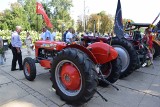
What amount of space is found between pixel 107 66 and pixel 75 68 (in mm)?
1426

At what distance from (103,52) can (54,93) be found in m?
1.53

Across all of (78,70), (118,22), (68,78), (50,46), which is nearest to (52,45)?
(50,46)

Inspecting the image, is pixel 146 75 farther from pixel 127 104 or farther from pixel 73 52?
pixel 73 52

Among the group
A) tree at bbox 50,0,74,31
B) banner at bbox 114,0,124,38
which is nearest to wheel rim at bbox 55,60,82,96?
banner at bbox 114,0,124,38

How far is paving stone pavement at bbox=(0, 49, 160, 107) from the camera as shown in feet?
12.0

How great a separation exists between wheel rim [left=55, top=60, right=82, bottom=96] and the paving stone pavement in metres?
0.29

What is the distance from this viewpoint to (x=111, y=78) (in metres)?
4.50

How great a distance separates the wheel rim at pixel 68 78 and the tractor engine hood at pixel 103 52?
650 mm

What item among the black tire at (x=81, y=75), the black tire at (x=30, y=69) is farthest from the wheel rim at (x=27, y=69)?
the black tire at (x=81, y=75)

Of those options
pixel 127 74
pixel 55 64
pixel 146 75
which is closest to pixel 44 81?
pixel 55 64

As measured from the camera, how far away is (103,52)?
378 cm

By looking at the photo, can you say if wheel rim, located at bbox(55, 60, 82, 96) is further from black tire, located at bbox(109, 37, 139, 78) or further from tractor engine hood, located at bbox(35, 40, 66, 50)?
black tire, located at bbox(109, 37, 139, 78)

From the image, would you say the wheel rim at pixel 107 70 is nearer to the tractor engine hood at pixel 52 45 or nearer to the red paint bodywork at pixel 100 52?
the red paint bodywork at pixel 100 52

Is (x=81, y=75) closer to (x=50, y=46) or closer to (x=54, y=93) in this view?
(x=54, y=93)
